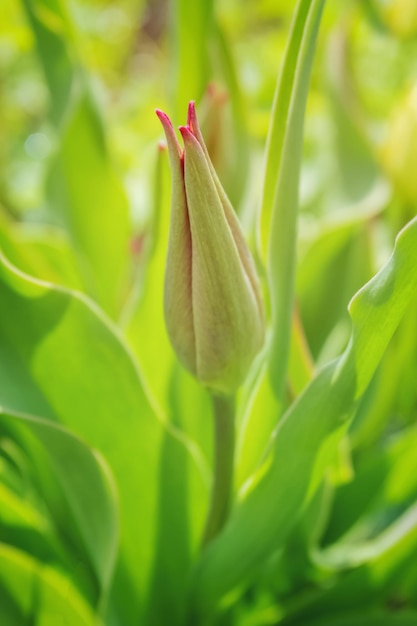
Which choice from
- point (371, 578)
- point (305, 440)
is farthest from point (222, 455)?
point (371, 578)

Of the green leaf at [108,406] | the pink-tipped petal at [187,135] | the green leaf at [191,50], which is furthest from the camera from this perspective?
the green leaf at [191,50]

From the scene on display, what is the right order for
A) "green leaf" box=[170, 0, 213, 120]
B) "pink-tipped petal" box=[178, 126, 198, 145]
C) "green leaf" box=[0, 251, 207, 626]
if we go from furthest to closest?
"green leaf" box=[170, 0, 213, 120], "green leaf" box=[0, 251, 207, 626], "pink-tipped petal" box=[178, 126, 198, 145]

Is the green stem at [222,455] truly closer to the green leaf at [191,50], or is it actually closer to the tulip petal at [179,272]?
the tulip petal at [179,272]

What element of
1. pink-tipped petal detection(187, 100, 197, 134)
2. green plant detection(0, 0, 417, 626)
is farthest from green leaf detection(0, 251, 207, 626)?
pink-tipped petal detection(187, 100, 197, 134)

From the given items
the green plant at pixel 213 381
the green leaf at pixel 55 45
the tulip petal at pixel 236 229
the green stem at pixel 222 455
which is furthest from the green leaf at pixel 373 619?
the green leaf at pixel 55 45

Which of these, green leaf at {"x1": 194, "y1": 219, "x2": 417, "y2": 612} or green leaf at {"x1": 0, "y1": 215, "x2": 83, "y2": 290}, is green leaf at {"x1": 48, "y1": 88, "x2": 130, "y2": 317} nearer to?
green leaf at {"x1": 0, "y1": 215, "x2": 83, "y2": 290}

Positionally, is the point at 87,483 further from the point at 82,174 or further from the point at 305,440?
the point at 82,174

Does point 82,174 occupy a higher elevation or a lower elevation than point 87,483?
higher
